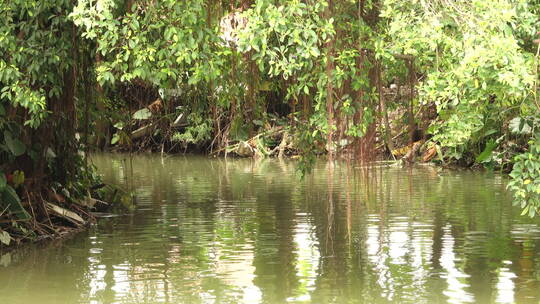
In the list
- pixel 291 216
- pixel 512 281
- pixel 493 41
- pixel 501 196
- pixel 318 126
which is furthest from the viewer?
pixel 501 196

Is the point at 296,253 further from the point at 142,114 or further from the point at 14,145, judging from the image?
the point at 142,114

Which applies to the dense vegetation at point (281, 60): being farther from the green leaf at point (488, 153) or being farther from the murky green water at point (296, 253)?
the green leaf at point (488, 153)

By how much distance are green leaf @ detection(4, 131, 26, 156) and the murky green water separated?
105cm

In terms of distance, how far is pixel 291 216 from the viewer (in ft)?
46.3

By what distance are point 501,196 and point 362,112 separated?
7254 mm

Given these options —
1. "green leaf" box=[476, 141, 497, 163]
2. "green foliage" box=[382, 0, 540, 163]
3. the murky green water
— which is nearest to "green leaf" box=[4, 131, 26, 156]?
the murky green water

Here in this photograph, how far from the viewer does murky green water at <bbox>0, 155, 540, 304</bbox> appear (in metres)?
8.87

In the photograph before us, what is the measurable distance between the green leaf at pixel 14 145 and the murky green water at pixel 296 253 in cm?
105

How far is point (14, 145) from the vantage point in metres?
11.2

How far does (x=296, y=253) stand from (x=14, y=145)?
10.4 ft

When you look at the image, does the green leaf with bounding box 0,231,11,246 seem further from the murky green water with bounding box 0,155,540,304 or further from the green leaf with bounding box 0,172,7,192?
the green leaf with bounding box 0,172,7,192

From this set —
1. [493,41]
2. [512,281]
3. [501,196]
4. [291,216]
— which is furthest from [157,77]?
[501,196]

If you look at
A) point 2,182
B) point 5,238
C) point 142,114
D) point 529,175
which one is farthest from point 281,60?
point 142,114

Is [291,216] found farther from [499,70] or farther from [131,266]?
[499,70]
